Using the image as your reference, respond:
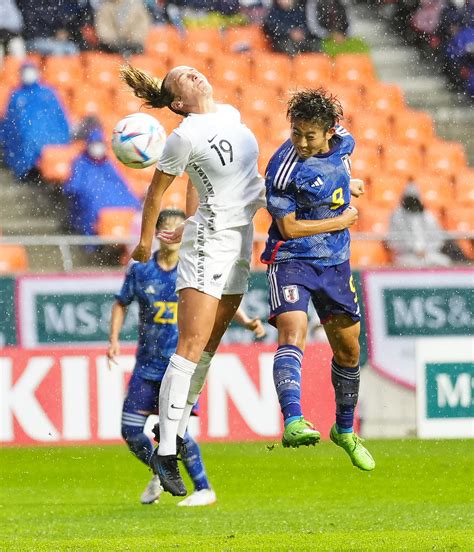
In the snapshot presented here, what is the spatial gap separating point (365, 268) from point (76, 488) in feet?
13.5

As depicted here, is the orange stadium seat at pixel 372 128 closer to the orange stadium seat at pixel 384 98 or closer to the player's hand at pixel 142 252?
the orange stadium seat at pixel 384 98

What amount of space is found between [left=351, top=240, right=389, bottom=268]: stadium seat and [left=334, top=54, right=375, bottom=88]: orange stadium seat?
435cm

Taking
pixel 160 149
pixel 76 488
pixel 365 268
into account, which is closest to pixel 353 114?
pixel 365 268

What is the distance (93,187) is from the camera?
15586 mm

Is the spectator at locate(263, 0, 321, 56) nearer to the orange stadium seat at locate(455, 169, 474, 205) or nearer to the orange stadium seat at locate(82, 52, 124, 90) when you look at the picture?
the orange stadium seat at locate(82, 52, 124, 90)

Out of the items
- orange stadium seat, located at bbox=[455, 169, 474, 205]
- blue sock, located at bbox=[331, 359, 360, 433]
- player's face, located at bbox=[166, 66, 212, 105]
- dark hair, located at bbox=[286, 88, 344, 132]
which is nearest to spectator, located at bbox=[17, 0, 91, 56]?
orange stadium seat, located at bbox=[455, 169, 474, 205]

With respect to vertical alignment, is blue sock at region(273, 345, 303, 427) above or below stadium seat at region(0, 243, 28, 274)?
above

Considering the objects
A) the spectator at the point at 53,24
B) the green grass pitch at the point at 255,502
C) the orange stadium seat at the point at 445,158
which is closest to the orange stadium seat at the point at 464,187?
the orange stadium seat at the point at 445,158

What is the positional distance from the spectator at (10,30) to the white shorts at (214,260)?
36.0ft

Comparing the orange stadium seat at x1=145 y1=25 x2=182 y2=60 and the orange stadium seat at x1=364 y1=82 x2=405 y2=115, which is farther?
the orange stadium seat at x1=364 y1=82 x2=405 y2=115

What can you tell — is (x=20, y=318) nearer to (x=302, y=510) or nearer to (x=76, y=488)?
(x=76, y=488)

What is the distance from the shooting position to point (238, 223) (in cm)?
725

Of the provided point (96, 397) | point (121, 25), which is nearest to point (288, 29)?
point (121, 25)

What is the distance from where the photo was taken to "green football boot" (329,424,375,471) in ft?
24.3
